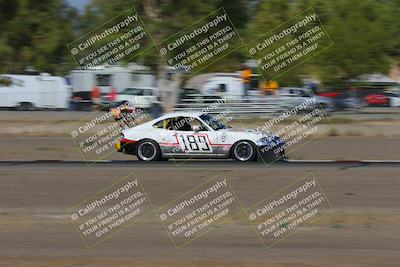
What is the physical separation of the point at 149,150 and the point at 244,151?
7.50 ft

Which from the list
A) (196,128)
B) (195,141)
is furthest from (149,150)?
(196,128)

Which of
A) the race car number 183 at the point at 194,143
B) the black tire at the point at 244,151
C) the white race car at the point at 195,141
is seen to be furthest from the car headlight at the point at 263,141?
the race car number 183 at the point at 194,143

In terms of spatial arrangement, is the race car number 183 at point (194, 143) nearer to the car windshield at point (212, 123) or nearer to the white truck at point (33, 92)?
the car windshield at point (212, 123)

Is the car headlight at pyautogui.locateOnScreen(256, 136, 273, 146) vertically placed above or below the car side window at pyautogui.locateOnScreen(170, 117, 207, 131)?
below

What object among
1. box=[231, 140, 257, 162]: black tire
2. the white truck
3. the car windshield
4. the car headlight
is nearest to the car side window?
the car windshield

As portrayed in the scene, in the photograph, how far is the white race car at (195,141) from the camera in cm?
1759

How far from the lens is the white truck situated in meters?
39.2

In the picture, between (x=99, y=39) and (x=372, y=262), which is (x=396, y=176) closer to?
(x=372, y=262)

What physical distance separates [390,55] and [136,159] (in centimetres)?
2220

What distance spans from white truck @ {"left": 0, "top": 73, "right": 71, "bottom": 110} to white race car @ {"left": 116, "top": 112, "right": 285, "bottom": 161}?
2122 cm

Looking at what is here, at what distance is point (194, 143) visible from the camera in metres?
17.8

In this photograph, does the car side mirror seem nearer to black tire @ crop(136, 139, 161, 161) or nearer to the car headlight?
black tire @ crop(136, 139, 161, 161)

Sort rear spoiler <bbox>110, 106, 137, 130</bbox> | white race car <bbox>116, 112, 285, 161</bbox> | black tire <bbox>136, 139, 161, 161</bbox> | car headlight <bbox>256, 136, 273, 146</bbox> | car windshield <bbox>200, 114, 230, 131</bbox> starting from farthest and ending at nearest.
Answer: rear spoiler <bbox>110, 106, 137, 130</bbox> < black tire <bbox>136, 139, 161, 161</bbox> < car windshield <bbox>200, 114, 230, 131</bbox> < white race car <bbox>116, 112, 285, 161</bbox> < car headlight <bbox>256, 136, 273, 146</bbox>

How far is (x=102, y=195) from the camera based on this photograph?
1277 cm
